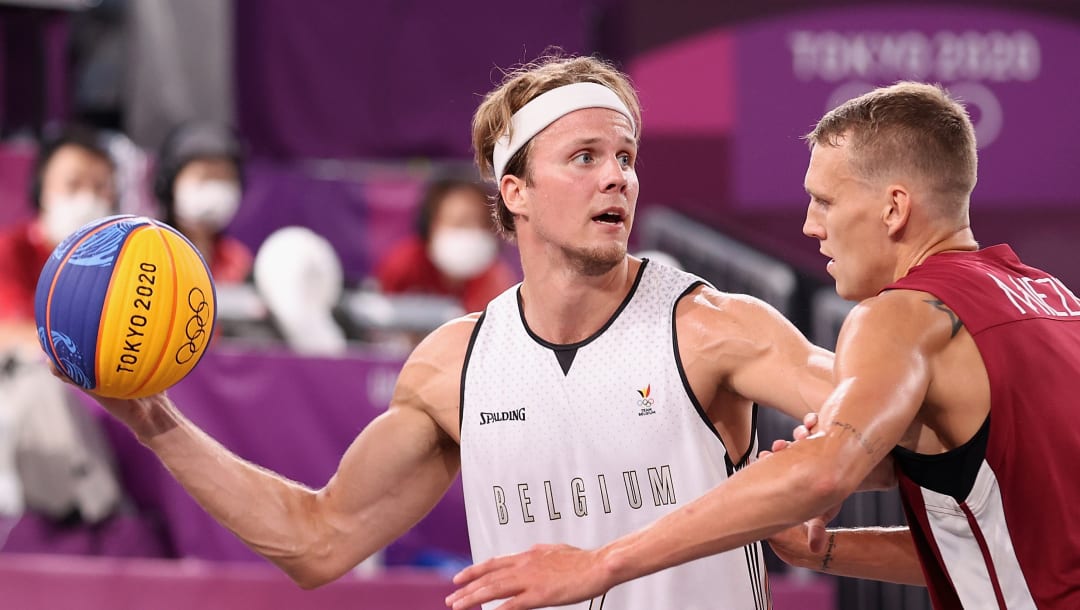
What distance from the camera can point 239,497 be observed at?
3.85 metres

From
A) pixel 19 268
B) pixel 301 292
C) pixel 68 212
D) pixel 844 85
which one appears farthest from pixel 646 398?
pixel 844 85

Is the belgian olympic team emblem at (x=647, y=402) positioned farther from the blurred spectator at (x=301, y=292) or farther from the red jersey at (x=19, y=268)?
the red jersey at (x=19, y=268)

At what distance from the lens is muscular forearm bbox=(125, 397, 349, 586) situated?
3.84 metres

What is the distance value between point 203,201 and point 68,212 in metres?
0.83

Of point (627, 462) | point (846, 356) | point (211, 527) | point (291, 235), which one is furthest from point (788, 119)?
point (846, 356)

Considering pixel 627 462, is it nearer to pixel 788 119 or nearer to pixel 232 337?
pixel 232 337

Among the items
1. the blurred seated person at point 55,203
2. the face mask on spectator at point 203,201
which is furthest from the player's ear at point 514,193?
the face mask on spectator at point 203,201

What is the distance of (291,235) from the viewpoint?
7.80 metres

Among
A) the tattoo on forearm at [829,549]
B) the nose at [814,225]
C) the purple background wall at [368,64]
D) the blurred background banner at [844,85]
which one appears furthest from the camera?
the purple background wall at [368,64]

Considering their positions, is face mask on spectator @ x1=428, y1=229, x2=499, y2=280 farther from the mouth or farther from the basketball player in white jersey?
the mouth

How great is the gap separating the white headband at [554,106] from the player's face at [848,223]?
0.75 metres

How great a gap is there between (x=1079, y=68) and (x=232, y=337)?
6.16 meters

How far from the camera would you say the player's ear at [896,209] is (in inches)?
121

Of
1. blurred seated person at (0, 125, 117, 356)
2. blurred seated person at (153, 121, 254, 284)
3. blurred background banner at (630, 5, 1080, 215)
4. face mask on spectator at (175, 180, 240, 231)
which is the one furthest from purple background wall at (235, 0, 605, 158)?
blurred seated person at (0, 125, 117, 356)
